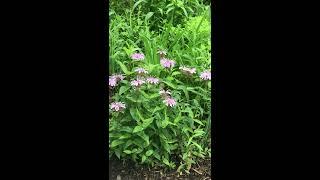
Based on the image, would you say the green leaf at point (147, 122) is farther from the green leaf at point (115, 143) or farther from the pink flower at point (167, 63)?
the pink flower at point (167, 63)

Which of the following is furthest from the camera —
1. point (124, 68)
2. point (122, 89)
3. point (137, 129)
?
point (124, 68)

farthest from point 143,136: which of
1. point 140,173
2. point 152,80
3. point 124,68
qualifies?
point 124,68

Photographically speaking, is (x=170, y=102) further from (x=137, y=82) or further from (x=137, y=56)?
(x=137, y=56)

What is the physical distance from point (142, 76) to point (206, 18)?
1052 millimetres

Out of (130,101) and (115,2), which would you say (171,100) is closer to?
(130,101)

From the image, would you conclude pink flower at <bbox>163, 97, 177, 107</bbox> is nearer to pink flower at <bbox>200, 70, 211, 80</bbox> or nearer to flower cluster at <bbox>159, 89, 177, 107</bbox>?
flower cluster at <bbox>159, 89, 177, 107</bbox>

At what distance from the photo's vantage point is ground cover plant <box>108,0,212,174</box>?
324 centimetres

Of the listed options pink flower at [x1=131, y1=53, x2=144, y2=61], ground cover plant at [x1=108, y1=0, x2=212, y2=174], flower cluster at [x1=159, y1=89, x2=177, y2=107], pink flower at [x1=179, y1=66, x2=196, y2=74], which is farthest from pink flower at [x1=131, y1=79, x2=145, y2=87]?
pink flower at [x1=179, y1=66, x2=196, y2=74]

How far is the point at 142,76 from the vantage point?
3.34 metres

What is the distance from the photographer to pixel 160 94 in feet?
10.8

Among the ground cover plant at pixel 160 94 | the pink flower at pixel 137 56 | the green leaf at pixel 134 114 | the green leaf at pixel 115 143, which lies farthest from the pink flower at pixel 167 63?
the green leaf at pixel 115 143

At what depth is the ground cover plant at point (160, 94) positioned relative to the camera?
127 inches

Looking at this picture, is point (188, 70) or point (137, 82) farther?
point (188, 70)
